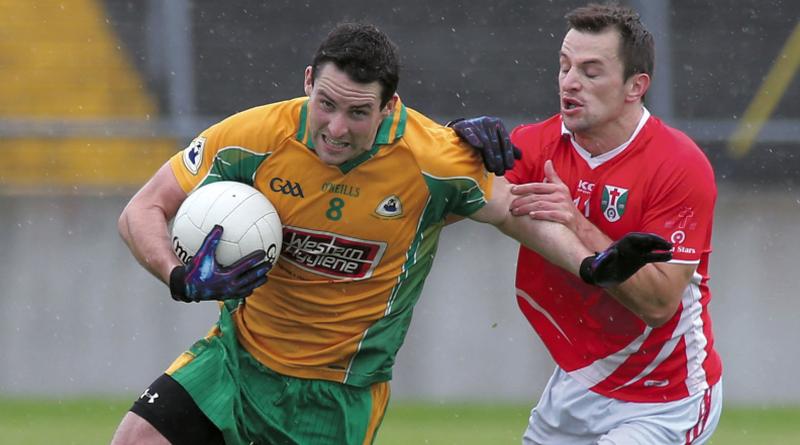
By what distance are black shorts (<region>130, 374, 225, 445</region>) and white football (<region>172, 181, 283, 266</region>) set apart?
46 centimetres

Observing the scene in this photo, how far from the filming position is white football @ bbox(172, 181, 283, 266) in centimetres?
453

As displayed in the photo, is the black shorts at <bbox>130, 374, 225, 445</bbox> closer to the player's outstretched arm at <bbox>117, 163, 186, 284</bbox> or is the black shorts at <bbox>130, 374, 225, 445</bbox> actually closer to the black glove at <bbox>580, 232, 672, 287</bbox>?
the player's outstretched arm at <bbox>117, 163, 186, 284</bbox>

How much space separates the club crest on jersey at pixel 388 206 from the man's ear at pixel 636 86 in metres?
0.93

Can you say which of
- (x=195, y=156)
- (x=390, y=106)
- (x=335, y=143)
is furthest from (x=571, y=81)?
(x=195, y=156)

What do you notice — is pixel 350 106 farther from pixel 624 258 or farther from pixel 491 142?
pixel 624 258

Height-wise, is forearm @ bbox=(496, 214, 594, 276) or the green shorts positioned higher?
forearm @ bbox=(496, 214, 594, 276)

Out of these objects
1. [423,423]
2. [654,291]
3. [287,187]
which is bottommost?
[423,423]

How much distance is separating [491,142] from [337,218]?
1.89 feet

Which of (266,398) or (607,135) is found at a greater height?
(607,135)

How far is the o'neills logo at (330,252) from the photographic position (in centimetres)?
482

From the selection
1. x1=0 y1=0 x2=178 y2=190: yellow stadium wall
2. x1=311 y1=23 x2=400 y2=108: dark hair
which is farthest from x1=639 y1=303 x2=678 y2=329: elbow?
x1=0 y1=0 x2=178 y2=190: yellow stadium wall

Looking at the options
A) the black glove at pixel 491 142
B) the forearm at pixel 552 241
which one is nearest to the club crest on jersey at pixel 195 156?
the black glove at pixel 491 142

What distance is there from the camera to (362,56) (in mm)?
4602

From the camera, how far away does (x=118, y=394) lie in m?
9.57
